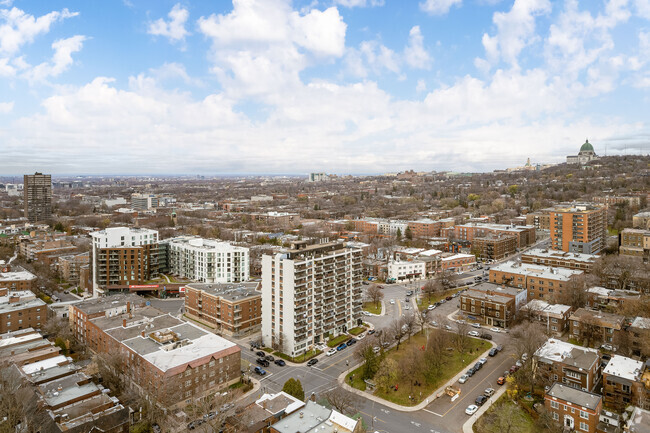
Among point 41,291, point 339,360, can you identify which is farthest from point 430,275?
point 41,291

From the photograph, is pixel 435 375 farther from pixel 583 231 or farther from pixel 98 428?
pixel 583 231

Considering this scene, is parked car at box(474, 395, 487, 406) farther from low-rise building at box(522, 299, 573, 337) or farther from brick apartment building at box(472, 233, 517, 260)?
brick apartment building at box(472, 233, 517, 260)

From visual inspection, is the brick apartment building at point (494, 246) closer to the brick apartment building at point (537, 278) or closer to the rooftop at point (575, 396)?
the brick apartment building at point (537, 278)

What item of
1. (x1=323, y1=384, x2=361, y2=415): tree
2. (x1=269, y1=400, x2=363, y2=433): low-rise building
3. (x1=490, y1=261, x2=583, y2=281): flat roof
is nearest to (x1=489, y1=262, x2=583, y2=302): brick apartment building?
(x1=490, y1=261, x2=583, y2=281): flat roof

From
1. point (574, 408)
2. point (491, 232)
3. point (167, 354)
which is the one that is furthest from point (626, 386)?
point (491, 232)

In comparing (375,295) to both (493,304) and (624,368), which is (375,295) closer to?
(493,304)

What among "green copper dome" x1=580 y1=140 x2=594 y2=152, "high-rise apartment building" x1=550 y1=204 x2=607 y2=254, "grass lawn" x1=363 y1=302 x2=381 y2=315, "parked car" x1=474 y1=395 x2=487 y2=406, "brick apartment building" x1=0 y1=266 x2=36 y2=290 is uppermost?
"green copper dome" x1=580 y1=140 x2=594 y2=152

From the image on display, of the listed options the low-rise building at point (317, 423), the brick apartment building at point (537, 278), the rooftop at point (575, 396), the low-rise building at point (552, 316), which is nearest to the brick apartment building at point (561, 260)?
the brick apartment building at point (537, 278)

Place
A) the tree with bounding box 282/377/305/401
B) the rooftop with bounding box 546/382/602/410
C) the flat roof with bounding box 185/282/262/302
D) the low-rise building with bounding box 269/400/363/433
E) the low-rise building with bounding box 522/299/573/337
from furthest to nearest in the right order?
the flat roof with bounding box 185/282/262/302, the low-rise building with bounding box 522/299/573/337, the tree with bounding box 282/377/305/401, the rooftop with bounding box 546/382/602/410, the low-rise building with bounding box 269/400/363/433
